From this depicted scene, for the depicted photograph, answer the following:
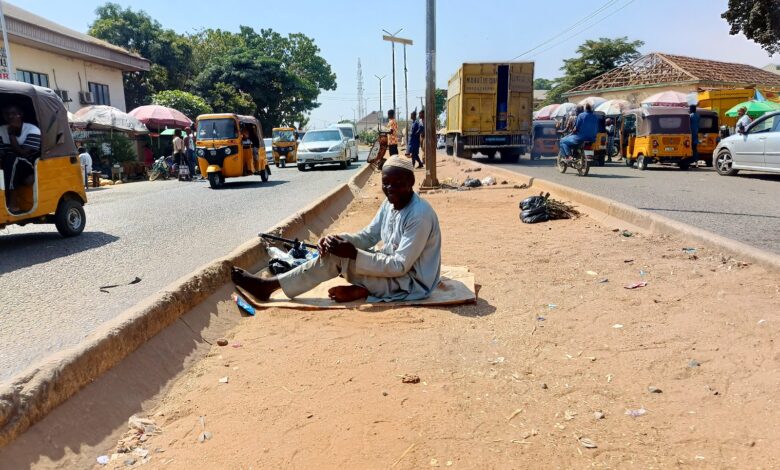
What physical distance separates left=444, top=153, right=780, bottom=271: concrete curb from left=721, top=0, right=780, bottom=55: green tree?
17.6m

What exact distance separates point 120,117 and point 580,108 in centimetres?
1604

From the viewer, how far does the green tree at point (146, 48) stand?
115 ft

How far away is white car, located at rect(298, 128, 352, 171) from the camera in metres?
22.0

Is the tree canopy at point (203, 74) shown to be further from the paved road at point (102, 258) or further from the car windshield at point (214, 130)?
the paved road at point (102, 258)

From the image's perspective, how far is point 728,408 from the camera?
8.34ft

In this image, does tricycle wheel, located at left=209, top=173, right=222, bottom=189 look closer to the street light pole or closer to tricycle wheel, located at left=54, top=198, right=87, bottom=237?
the street light pole

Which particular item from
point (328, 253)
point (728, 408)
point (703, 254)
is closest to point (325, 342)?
point (328, 253)

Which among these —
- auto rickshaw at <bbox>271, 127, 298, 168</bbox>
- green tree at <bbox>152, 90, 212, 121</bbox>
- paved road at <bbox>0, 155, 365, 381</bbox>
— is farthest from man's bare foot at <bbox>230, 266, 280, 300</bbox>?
Answer: green tree at <bbox>152, 90, 212, 121</bbox>

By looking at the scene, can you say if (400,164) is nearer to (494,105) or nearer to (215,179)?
(215,179)

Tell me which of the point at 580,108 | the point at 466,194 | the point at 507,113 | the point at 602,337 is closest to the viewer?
the point at 602,337

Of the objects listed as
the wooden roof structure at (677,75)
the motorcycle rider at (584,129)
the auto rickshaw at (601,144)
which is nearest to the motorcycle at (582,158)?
the motorcycle rider at (584,129)

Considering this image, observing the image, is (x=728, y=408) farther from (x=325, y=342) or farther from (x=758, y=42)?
(x=758, y=42)

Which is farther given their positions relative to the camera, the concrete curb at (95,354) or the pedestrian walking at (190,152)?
the pedestrian walking at (190,152)

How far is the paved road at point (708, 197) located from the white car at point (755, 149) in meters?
0.32
